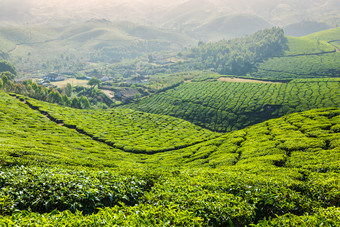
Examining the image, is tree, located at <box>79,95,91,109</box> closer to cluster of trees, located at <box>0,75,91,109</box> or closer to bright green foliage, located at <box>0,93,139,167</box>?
cluster of trees, located at <box>0,75,91,109</box>

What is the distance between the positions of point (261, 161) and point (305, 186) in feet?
34.0

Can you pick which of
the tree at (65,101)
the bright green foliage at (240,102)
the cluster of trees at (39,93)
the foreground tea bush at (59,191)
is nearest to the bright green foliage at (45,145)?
the foreground tea bush at (59,191)

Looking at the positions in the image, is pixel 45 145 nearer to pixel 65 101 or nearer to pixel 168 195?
pixel 168 195

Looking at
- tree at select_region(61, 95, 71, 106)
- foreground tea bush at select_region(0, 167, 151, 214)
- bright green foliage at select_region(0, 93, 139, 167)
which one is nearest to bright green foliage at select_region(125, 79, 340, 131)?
tree at select_region(61, 95, 71, 106)

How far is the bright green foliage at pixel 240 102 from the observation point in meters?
111

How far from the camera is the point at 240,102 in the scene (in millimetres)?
125938

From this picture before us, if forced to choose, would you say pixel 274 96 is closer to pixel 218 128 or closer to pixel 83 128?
pixel 218 128

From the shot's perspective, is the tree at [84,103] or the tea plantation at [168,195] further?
the tree at [84,103]

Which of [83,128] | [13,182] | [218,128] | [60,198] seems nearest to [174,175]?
[60,198]

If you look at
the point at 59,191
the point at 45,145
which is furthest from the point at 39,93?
the point at 59,191

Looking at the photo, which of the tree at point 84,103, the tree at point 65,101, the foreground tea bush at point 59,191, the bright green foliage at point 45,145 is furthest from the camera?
the tree at point 84,103

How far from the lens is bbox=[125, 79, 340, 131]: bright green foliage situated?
110938 millimetres

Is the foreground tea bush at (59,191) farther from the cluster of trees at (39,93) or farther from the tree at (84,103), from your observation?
the tree at (84,103)

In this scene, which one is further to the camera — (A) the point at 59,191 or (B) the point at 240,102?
(B) the point at 240,102
